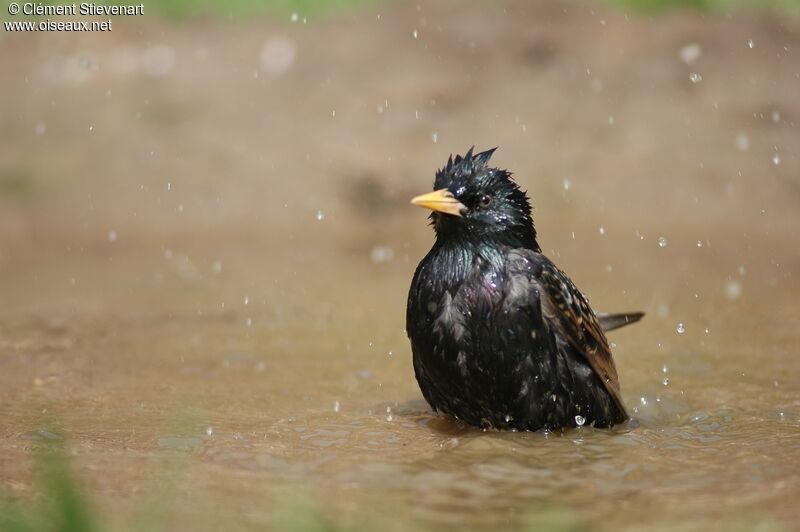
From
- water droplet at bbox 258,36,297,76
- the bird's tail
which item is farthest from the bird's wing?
water droplet at bbox 258,36,297,76

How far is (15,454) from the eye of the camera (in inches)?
167

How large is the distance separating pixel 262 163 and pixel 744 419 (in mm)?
5392

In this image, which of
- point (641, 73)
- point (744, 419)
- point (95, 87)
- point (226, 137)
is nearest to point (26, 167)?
point (95, 87)

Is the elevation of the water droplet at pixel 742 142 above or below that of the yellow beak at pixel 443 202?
above

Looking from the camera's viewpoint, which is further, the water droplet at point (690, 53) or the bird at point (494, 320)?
the water droplet at point (690, 53)

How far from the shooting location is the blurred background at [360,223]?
4.68 m

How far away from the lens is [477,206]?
4.91 meters

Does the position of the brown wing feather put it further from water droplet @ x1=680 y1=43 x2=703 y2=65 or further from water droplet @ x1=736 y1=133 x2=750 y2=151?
water droplet @ x1=680 y1=43 x2=703 y2=65

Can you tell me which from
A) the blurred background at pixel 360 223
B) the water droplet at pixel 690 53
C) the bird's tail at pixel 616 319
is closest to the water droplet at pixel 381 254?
the blurred background at pixel 360 223

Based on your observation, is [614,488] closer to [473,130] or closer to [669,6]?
[473,130]

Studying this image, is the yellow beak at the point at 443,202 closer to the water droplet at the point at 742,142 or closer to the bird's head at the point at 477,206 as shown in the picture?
the bird's head at the point at 477,206

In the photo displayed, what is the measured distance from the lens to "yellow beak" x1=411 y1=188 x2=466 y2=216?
15.7 feet

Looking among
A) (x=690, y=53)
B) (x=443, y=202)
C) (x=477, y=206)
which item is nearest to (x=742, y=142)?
(x=690, y=53)

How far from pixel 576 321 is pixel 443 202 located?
2.64 ft
